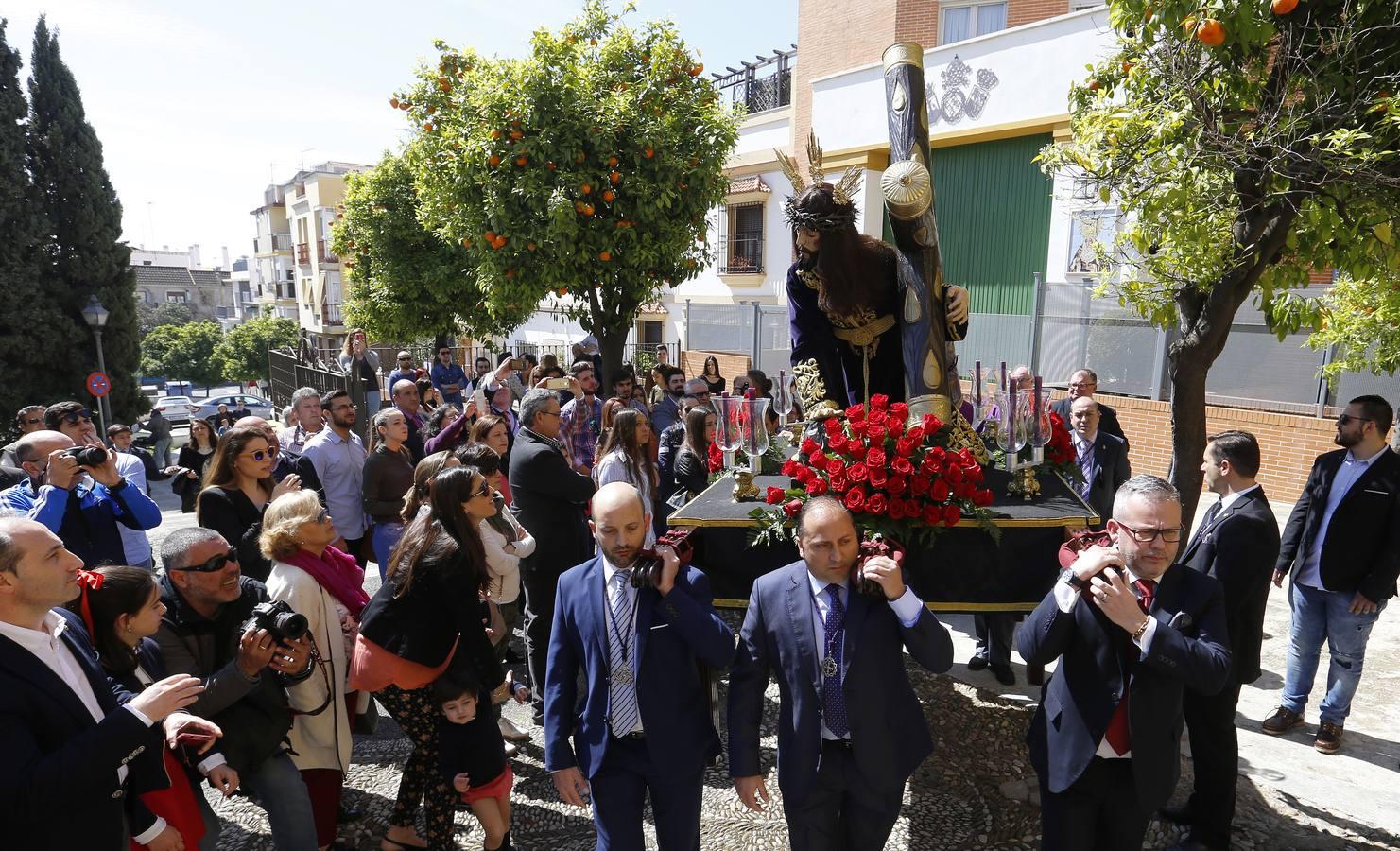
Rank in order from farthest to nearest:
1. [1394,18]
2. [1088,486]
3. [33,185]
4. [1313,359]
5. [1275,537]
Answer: [33,185] → [1313,359] → [1088,486] → [1394,18] → [1275,537]

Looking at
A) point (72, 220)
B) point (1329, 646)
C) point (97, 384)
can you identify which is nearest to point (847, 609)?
point (1329, 646)

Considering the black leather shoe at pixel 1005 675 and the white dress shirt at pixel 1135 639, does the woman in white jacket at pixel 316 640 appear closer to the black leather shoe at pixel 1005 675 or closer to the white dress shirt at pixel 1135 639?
the white dress shirt at pixel 1135 639

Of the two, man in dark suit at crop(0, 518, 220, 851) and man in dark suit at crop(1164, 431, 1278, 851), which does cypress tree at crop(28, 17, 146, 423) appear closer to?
man in dark suit at crop(0, 518, 220, 851)

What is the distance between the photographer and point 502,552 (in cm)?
411

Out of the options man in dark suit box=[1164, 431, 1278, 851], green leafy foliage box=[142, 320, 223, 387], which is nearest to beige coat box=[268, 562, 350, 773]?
Answer: man in dark suit box=[1164, 431, 1278, 851]

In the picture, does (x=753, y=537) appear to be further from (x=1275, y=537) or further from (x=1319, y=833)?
(x=1319, y=833)

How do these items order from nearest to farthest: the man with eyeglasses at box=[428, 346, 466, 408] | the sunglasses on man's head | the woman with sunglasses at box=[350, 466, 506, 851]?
the sunglasses on man's head < the woman with sunglasses at box=[350, 466, 506, 851] < the man with eyeglasses at box=[428, 346, 466, 408]

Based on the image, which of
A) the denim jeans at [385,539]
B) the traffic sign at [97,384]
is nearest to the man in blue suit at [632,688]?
the denim jeans at [385,539]

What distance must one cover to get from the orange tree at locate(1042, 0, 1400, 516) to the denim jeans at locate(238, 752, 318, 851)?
481cm

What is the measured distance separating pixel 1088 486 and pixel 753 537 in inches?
120

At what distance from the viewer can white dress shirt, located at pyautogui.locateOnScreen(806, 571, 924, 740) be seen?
2.57 metres

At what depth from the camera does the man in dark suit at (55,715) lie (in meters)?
2.11

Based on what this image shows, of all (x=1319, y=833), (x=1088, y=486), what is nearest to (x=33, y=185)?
(x=1088, y=486)

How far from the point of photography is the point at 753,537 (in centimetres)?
347
